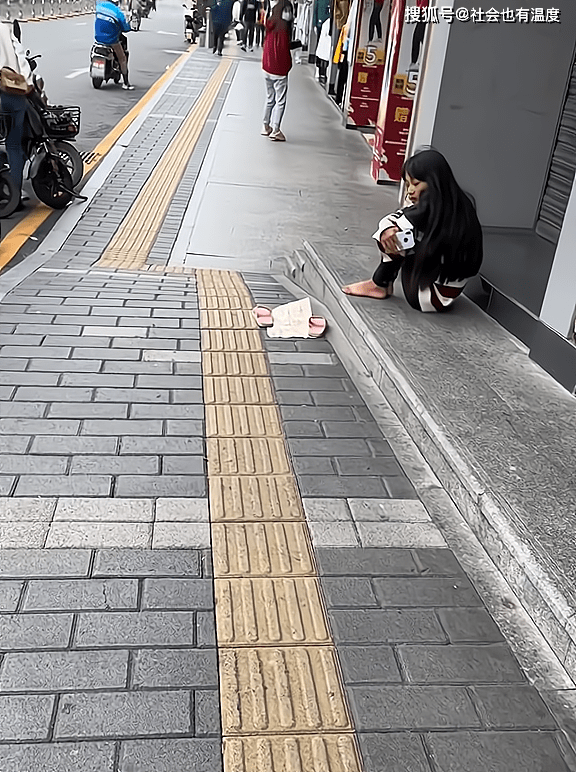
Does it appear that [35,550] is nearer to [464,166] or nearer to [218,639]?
[218,639]

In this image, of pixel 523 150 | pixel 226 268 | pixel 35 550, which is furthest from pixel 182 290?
pixel 35 550

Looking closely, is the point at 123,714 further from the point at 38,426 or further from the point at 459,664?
the point at 38,426

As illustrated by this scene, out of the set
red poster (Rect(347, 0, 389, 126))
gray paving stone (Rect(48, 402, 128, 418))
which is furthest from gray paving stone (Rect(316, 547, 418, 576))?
red poster (Rect(347, 0, 389, 126))

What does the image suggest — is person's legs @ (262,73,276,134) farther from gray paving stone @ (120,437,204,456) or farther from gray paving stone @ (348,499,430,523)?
gray paving stone @ (348,499,430,523)

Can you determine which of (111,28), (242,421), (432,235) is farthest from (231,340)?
(111,28)

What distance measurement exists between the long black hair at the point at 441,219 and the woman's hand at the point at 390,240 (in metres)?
0.10

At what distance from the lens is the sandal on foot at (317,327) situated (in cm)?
446

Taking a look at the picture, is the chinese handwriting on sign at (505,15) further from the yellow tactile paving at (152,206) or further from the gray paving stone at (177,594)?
the gray paving stone at (177,594)

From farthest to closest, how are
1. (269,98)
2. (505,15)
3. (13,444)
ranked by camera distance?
1. (269,98)
2. (505,15)
3. (13,444)

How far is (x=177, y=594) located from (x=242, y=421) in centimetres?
118

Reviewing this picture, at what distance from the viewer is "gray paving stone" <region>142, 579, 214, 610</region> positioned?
7.47 feet

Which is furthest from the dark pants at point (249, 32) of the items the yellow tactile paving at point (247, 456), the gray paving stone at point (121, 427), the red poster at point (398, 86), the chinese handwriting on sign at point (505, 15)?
the yellow tactile paving at point (247, 456)

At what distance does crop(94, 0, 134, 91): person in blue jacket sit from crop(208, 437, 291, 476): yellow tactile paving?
13611 mm

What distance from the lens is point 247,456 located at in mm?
3104
